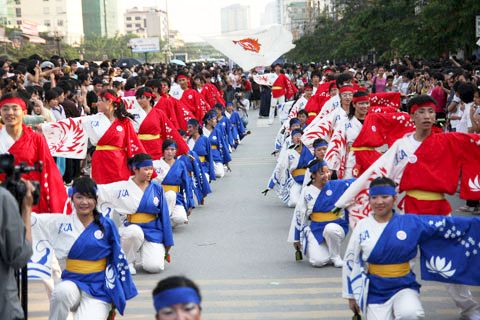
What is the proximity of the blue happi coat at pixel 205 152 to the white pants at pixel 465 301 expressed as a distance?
7413 millimetres

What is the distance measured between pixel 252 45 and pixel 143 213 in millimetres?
15722

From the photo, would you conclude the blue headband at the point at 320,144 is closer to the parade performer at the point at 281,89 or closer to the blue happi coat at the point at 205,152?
the blue happi coat at the point at 205,152

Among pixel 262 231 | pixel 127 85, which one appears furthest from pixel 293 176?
pixel 127 85

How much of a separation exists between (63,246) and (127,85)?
37.7 ft

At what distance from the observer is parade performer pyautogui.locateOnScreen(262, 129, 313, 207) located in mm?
12203

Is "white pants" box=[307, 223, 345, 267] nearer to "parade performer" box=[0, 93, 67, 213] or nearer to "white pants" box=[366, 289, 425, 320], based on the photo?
"white pants" box=[366, 289, 425, 320]

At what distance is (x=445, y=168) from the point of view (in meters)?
7.18

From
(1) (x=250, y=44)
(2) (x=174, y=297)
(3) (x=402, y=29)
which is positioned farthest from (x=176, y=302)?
(3) (x=402, y=29)

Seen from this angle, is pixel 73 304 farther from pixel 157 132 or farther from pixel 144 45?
pixel 144 45

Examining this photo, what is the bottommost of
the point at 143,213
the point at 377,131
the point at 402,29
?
the point at 143,213

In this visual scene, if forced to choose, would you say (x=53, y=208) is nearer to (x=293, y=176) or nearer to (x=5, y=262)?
(x=5, y=262)

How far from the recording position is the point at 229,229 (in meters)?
11.3

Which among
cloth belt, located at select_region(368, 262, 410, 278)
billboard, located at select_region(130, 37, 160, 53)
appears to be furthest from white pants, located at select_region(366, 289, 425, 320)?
billboard, located at select_region(130, 37, 160, 53)

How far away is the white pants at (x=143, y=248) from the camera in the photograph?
29.2 feet
